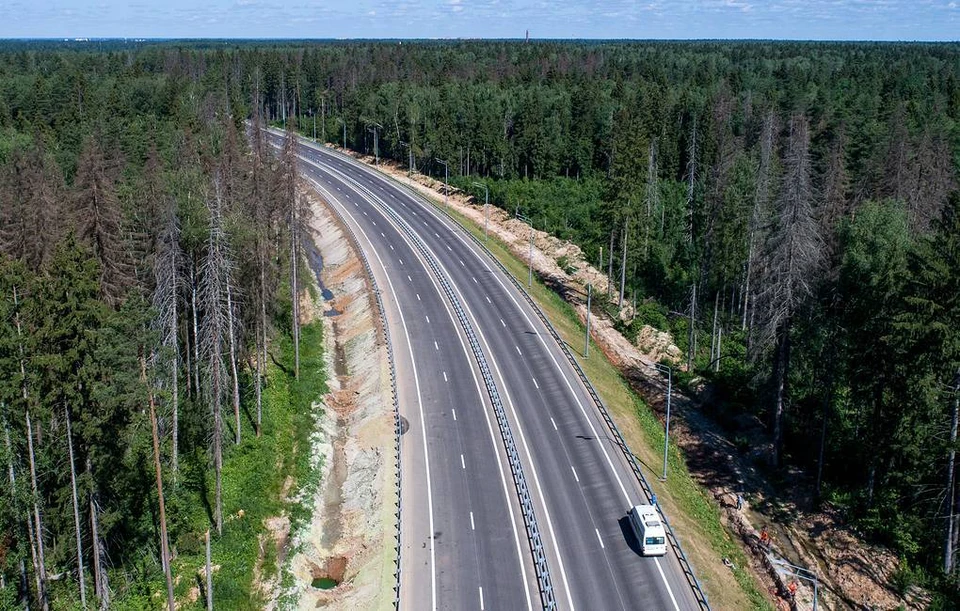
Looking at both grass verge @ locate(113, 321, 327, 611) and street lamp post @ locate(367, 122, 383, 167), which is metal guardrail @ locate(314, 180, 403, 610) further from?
street lamp post @ locate(367, 122, 383, 167)

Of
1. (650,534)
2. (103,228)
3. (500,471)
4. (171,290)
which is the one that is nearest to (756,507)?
(650,534)

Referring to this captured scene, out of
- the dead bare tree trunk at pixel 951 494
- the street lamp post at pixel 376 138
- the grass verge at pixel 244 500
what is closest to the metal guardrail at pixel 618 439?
the dead bare tree trunk at pixel 951 494

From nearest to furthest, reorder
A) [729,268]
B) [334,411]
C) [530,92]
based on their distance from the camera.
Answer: [334,411], [729,268], [530,92]

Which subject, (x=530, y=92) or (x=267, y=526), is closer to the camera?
(x=267, y=526)

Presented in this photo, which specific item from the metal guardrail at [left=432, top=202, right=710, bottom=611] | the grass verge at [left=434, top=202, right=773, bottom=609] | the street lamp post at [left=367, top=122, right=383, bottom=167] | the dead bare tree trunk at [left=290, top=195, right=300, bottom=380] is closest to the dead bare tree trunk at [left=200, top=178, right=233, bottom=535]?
the dead bare tree trunk at [left=290, top=195, right=300, bottom=380]

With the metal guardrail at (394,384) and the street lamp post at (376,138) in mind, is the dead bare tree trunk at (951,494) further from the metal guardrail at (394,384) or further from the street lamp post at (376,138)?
the street lamp post at (376,138)

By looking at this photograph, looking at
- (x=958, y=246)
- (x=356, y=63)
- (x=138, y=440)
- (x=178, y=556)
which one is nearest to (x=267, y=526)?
(x=178, y=556)

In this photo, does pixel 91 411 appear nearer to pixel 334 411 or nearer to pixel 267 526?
pixel 267 526
